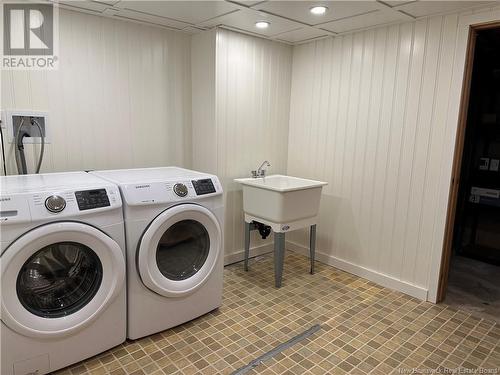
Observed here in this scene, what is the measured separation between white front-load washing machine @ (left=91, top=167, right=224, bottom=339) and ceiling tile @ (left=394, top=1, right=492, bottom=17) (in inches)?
65.8

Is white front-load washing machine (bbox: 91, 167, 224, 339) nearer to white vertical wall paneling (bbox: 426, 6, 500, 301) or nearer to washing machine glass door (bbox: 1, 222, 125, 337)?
washing machine glass door (bbox: 1, 222, 125, 337)

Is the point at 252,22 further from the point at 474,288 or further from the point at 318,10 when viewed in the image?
the point at 474,288

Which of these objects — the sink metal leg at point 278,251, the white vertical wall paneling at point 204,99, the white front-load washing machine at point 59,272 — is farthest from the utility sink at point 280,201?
the white front-load washing machine at point 59,272

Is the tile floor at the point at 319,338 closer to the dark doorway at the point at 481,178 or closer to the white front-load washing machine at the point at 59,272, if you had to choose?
the white front-load washing machine at the point at 59,272

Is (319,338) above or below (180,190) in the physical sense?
below

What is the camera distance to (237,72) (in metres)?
3.02

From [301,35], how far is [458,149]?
5.02 feet

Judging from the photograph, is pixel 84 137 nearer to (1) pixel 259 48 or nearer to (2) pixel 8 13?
(2) pixel 8 13

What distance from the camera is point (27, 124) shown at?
2.38 metres

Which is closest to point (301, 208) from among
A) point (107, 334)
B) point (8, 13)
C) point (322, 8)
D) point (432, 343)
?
point (432, 343)

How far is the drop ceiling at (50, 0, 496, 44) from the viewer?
2.25 metres

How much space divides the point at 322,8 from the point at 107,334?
2.36 metres

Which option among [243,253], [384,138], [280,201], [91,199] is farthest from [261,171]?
[91,199]

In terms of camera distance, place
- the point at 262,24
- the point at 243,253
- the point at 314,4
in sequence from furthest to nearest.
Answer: the point at 243,253 < the point at 262,24 < the point at 314,4
